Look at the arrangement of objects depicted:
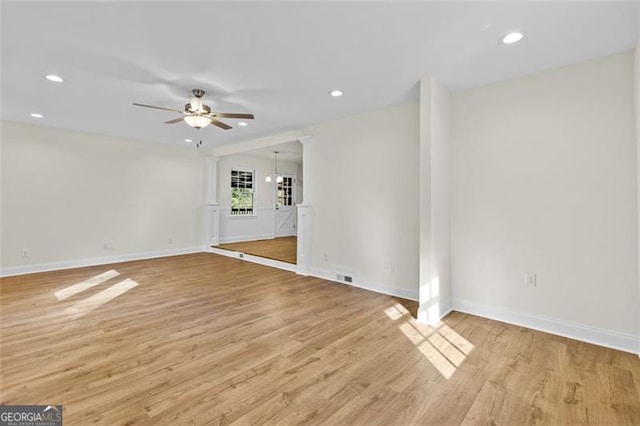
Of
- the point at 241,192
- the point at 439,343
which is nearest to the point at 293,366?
the point at 439,343

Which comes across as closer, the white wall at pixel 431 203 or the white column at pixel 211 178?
the white wall at pixel 431 203

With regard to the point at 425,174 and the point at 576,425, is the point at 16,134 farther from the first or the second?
the point at 576,425

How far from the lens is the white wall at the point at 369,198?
383 centimetres

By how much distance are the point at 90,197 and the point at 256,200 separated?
4.08 meters

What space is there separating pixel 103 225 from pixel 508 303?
274 inches

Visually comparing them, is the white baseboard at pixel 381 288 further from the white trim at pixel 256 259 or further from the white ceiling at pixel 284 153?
the white ceiling at pixel 284 153

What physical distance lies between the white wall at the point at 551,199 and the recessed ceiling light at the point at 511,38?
78 centimetres

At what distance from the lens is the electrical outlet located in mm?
2900

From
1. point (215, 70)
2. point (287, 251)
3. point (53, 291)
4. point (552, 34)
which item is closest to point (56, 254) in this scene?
point (53, 291)

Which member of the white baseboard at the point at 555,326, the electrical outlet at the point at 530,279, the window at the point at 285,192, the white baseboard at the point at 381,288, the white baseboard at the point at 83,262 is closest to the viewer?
the white baseboard at the point at 555,326

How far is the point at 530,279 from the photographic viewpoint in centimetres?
292

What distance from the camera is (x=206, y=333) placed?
2.78m

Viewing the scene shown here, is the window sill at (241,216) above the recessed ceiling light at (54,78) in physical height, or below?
below

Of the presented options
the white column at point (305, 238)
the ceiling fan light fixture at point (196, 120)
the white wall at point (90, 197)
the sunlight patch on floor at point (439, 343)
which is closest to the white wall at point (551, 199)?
the sunlight patch on floor at point (439, 343)
